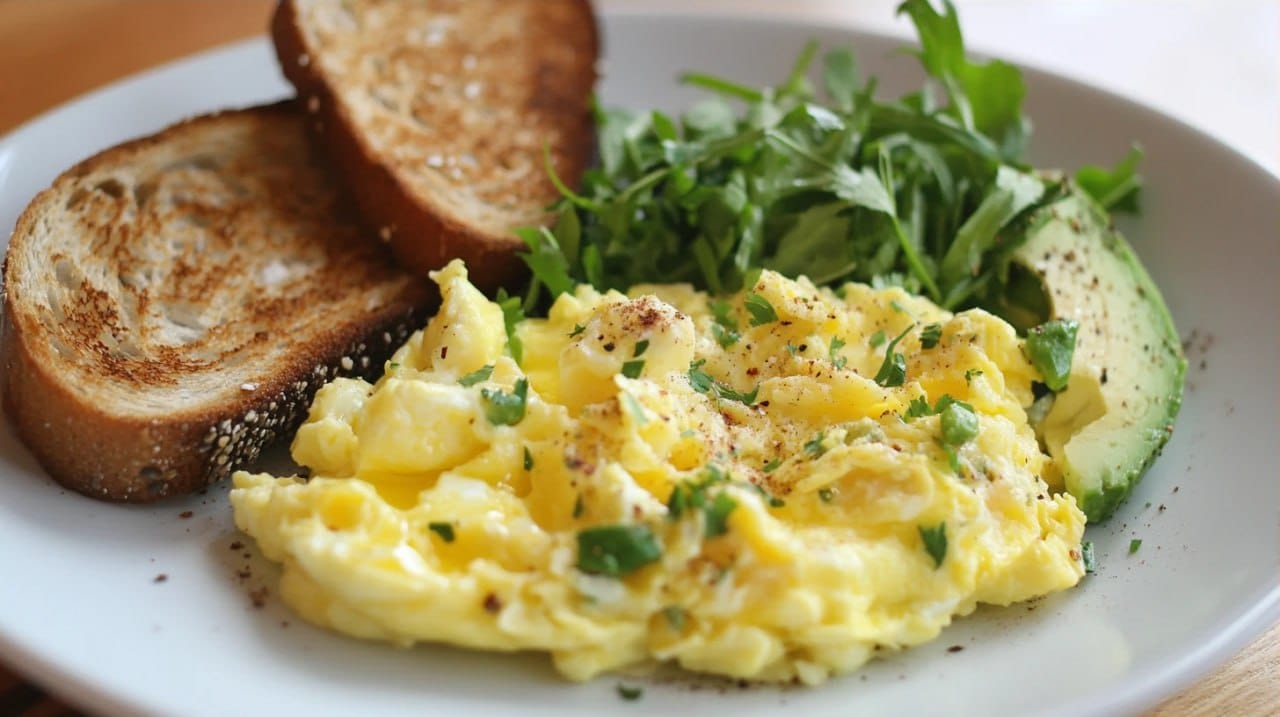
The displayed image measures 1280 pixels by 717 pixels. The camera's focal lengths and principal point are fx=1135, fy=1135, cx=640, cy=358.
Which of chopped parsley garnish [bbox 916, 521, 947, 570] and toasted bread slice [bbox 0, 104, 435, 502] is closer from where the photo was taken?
chopped parsley garnish [bbox 916, 521, 947, 570]

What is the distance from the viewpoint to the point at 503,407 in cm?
203

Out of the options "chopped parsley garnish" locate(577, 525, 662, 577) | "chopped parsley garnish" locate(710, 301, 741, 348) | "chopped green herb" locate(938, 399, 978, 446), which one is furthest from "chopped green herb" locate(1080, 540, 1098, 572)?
"chopped parsley garnish" locate(577, 525, 662, 577)

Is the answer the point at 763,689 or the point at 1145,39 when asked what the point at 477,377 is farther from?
the point at 1145,39

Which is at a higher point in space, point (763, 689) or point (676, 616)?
point (676, 616)

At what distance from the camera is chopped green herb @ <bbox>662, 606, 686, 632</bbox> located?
5.93 ft

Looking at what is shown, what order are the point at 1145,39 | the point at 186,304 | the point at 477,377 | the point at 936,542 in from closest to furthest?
the point at 936,542 → the point at 477,377 → the point at 186,304 → the point at 1145,39

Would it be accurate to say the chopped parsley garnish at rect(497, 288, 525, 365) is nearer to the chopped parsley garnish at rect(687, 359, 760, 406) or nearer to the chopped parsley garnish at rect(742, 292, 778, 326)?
the chopped parsley garnish at rect(687, 359, 760, 406)

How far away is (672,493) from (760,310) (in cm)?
62

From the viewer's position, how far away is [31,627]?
1.85m

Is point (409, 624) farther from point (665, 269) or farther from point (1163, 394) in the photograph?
point (1163, 394)

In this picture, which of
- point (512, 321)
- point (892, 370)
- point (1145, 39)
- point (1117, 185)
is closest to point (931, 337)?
point (892, 370)

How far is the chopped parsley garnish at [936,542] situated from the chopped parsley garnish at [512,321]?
0.91 m

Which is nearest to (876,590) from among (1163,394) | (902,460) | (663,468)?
(902,460)

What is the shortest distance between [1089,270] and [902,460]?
1124 millimetres
